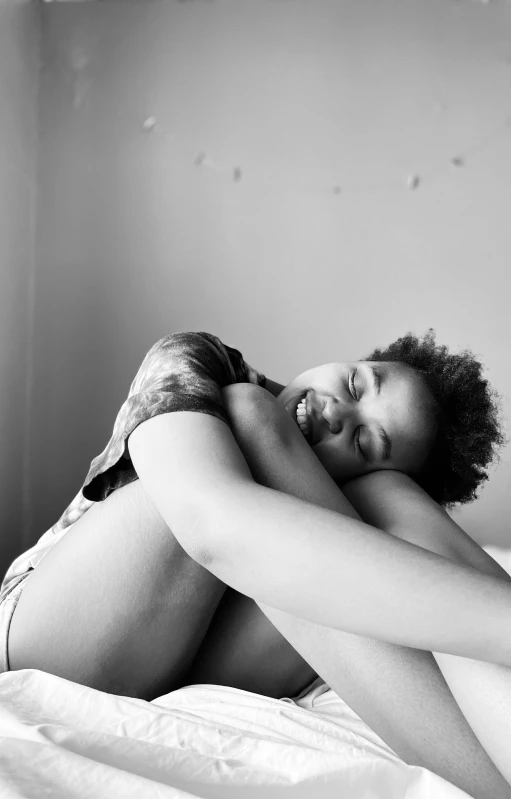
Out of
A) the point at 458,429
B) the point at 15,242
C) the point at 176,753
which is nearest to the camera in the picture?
the point at 176,753

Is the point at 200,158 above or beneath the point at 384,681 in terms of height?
above

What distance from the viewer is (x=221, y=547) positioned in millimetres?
700

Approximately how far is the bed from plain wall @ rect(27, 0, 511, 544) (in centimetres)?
176

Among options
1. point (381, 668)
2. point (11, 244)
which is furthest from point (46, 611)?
point (11, 244)

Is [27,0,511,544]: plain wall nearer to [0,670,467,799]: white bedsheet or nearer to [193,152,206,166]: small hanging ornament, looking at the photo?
[193,152,206,166]: small hanging ornament

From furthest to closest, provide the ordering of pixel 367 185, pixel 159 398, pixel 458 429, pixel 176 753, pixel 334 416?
pixel 367 185 → pixel 458 429 → pixel 334 416 → pixel 159 398 → pixel 176 753

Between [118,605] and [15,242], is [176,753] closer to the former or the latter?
[118,605]

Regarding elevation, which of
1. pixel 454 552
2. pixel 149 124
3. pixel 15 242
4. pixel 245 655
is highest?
pixel 149 124

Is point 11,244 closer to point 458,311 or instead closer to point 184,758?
point 458,311

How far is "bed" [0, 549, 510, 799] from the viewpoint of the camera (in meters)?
0.57

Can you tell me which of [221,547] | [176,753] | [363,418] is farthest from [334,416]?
[176,753]

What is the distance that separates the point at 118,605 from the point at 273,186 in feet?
6.24

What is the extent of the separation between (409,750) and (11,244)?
200 cm

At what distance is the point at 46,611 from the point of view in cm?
88
